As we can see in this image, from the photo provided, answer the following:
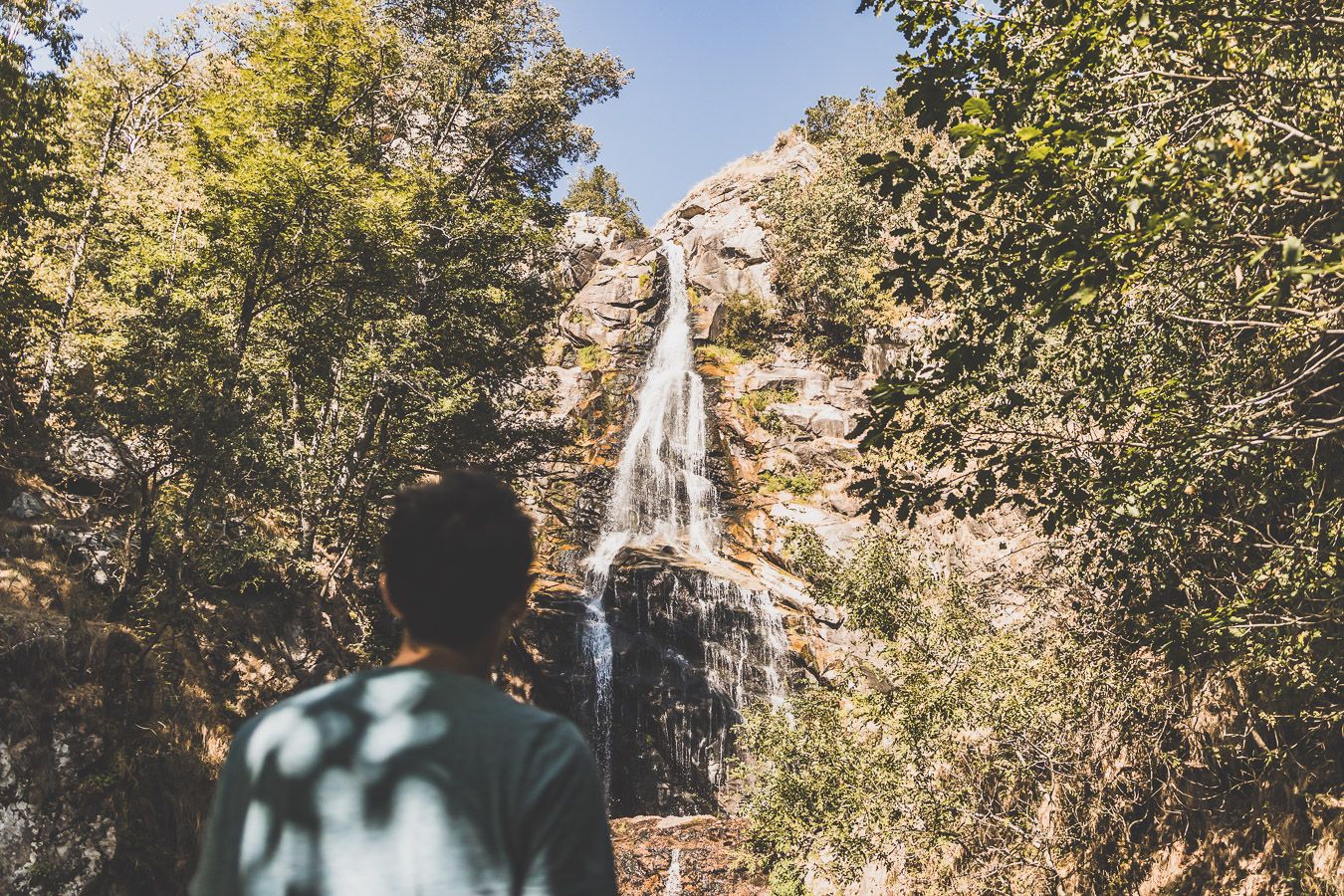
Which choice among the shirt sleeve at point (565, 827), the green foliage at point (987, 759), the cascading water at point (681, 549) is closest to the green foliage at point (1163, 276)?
the green foliage at point (987, 759)

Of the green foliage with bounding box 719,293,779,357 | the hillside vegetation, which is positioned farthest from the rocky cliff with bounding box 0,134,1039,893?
the hillside vegetation

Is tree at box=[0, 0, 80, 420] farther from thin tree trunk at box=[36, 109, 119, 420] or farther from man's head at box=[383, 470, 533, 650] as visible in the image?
man's head at box=[383, 470, 533, 650]

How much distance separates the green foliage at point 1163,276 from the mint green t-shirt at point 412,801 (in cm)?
374

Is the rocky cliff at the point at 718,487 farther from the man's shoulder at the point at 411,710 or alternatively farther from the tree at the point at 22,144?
the tree at the point at 22,144

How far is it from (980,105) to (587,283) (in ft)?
111

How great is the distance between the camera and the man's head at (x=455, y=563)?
4.41ft

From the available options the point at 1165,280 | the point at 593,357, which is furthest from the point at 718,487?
the point at 1165,280

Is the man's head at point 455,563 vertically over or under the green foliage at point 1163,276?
under

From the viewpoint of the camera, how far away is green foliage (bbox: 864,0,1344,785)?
4227 millimetres

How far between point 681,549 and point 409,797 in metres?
24.0

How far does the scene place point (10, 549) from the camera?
31.9 ft

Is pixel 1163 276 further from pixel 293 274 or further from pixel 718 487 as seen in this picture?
pixel 718 487

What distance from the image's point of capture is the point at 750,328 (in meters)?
33.9

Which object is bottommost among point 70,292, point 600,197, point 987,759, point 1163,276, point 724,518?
point 987,759
